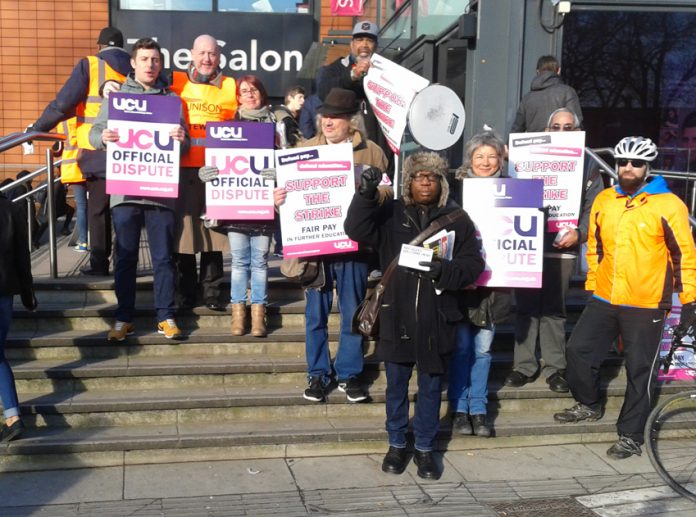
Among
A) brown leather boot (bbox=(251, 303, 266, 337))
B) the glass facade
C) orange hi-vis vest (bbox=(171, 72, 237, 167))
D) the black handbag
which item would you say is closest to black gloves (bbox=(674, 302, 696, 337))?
the black handbag

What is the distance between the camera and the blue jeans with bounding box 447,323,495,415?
579 centimetres

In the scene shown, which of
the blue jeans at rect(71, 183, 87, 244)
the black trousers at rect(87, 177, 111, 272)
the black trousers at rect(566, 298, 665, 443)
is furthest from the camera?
the blue jeans at rect(71, 183, 87, 244)

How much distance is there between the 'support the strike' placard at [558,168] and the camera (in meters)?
6.23

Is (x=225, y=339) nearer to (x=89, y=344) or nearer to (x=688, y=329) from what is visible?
(x=89, y=344)

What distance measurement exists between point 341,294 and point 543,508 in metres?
1.95

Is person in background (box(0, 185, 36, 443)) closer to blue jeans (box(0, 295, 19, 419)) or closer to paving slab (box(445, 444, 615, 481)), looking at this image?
blue jeans (box(0, 295, 19, 419))

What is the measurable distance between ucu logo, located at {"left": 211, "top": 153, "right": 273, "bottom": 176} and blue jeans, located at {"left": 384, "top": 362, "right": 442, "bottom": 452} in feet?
6.11

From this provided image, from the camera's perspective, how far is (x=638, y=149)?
5461 millimetres

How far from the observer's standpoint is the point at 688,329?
5.19 meters

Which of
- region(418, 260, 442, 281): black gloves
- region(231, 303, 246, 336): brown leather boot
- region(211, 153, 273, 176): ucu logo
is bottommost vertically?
region(231, 303, 246, 336): brown leather boot

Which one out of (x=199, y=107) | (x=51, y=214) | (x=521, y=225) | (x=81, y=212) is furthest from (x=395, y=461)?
(x=81, y=212)

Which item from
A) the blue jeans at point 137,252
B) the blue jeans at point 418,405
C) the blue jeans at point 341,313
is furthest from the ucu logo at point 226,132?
the blue jeans at point 418,405

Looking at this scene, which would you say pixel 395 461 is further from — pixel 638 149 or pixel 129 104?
pixel 129 104

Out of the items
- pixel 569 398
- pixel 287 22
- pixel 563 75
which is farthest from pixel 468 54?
pixel 287 22
